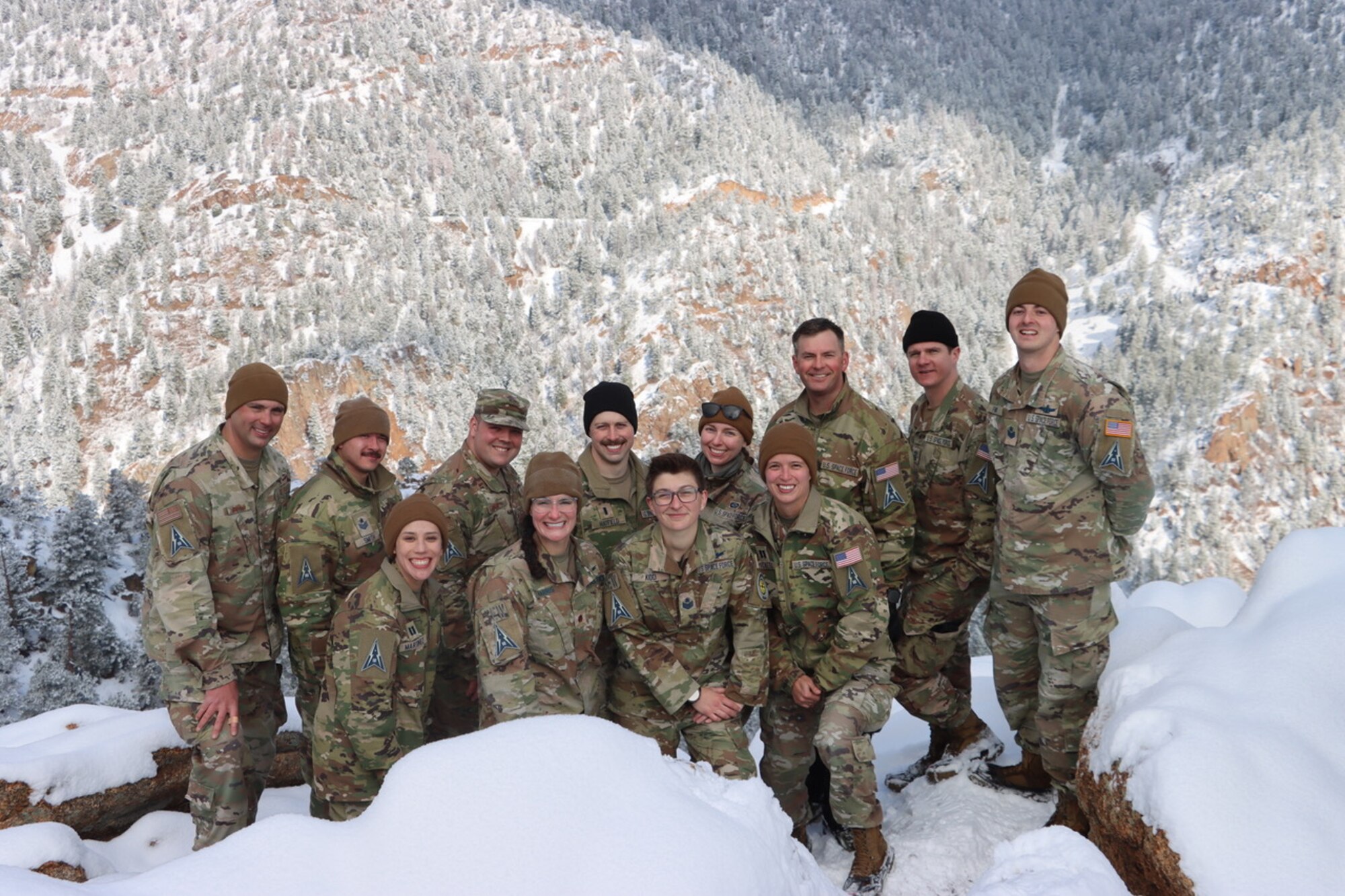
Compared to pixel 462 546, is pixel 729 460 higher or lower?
higher

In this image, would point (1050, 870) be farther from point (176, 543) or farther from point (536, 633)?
point (176, 543)

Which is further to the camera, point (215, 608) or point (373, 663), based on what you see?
point (215, 608)

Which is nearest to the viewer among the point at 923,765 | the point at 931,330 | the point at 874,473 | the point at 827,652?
the point at 827,652

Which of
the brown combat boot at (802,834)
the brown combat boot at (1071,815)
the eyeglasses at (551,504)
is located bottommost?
the brown combat boot at (802,834)

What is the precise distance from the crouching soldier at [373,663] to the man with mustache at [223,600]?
575 millimetres

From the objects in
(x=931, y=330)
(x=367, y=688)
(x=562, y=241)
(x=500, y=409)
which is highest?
(x=562, y=241)

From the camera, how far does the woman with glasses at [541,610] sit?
3.63 meters

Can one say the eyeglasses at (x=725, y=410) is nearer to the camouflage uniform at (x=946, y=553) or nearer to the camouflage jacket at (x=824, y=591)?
the camouflage jacket at (x=824, y=591)

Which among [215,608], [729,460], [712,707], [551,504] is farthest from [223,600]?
[729,460]

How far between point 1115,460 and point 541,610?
9.66 ft

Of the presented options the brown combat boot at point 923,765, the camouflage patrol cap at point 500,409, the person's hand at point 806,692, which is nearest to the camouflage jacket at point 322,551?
the camouflage patrol cap at point 500,409

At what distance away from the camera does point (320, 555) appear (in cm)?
421

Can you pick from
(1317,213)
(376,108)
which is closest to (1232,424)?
(1317,213)

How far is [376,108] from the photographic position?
326ft
